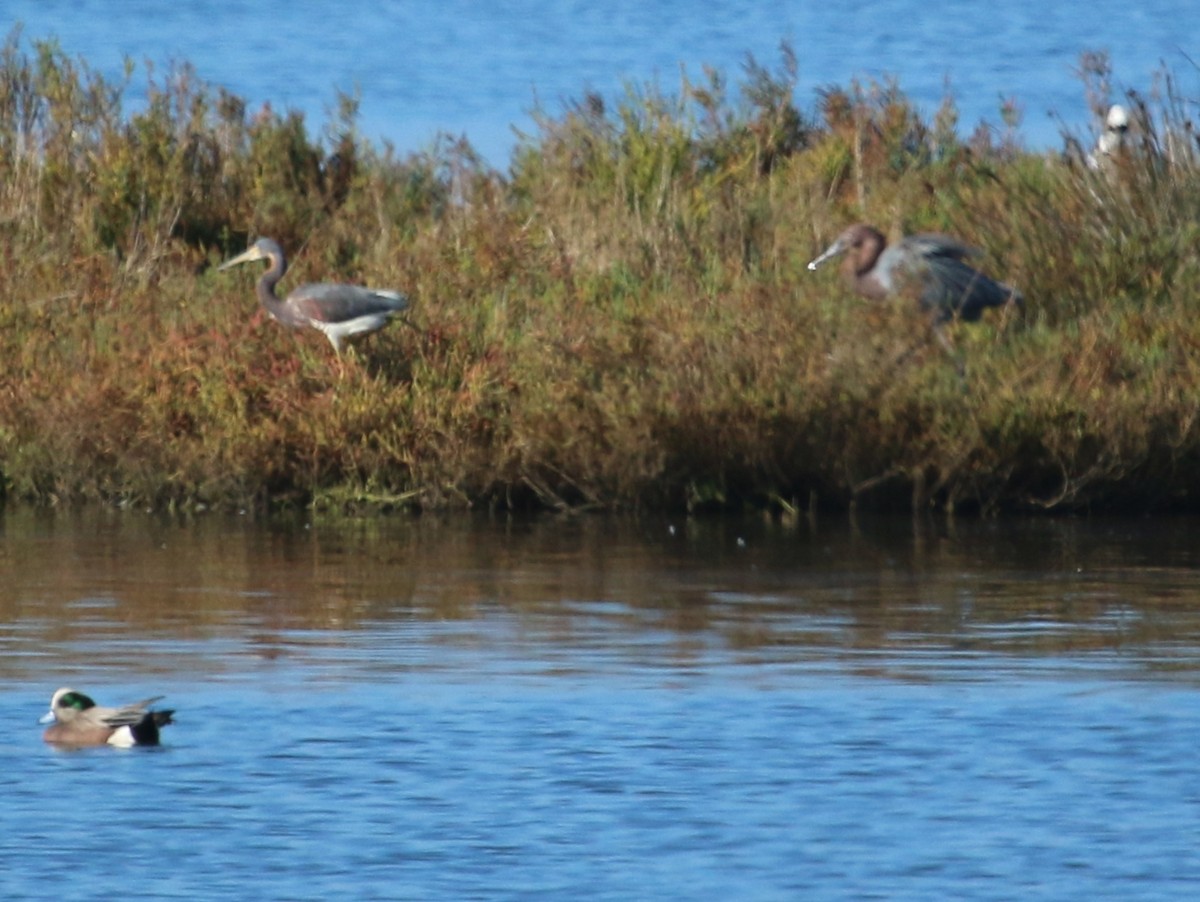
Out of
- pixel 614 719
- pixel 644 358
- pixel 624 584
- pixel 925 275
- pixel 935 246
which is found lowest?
pixel 614 719

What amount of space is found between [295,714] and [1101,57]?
34.5 feet

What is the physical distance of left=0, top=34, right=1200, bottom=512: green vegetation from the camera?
1614cm

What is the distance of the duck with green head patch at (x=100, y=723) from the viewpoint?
9875 mm

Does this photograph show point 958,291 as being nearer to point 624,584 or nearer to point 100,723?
point 624,584

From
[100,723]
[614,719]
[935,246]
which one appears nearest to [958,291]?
[935,246]

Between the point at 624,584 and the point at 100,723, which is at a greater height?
the point at 624,584

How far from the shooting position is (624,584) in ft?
45.5

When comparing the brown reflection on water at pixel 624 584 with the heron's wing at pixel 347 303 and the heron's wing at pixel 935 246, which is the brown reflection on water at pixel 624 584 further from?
the heron's wing at pixel 935 246

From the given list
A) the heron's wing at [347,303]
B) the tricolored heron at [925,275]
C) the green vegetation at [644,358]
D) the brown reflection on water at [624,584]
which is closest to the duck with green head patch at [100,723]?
the brown reflection on water at [624,584]

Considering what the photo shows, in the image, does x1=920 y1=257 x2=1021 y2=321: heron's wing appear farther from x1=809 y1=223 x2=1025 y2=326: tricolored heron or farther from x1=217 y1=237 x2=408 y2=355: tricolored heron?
x1=217 y1=237 x2=408 y2=355: tricolored heron

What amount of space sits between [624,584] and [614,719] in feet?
11.5

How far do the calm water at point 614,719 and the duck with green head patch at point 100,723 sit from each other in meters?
0.07

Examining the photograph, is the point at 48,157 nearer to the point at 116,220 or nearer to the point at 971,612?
the point at 116,220

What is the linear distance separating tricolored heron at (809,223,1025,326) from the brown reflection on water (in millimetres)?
1443
